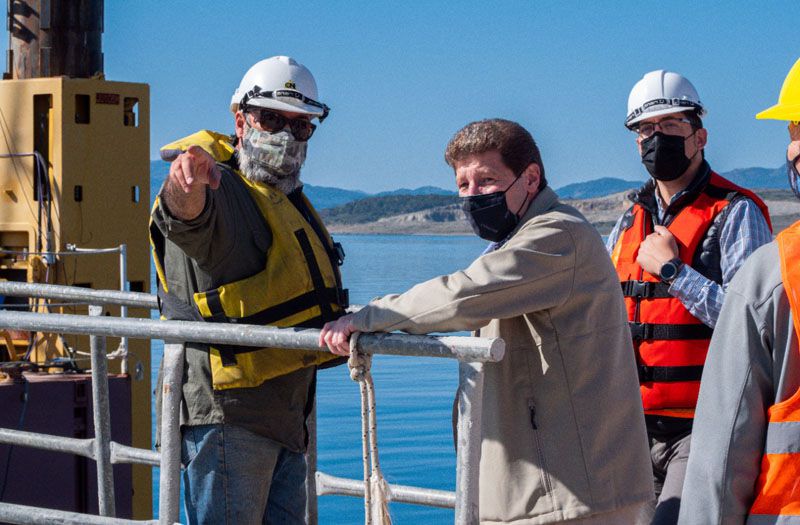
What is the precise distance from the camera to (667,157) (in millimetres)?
4402

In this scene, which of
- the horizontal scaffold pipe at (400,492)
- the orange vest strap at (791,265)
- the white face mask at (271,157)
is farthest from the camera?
the white face mask at (271,157)

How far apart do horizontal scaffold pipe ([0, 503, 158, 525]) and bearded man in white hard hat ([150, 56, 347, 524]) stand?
1.33 ft

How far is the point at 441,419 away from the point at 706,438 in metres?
23.5

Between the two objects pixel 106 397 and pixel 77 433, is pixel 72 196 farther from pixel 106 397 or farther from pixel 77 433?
pixel 106 397

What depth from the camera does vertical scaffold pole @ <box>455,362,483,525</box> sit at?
2.73m

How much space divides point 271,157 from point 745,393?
6.57 ft

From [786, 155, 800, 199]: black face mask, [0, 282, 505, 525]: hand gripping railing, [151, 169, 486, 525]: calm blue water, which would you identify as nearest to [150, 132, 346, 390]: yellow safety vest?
[0, 282, 505, 525]: hand gripping railing

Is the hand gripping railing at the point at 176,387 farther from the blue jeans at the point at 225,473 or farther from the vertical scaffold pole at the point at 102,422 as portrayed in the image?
the blue jeans at the point at 225,473

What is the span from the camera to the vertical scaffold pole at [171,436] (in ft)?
10.5

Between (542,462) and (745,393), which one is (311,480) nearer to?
(542,462)

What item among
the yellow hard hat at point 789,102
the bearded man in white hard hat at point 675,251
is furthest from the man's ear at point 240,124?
the yellow hard hat at point 789,102

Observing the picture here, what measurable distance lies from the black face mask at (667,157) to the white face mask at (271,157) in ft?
4.36

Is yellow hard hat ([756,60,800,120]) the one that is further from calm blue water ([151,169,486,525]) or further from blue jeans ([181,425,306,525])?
calm blue water ([151,169,486,525])

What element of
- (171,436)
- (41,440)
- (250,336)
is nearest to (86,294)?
(41,440)
